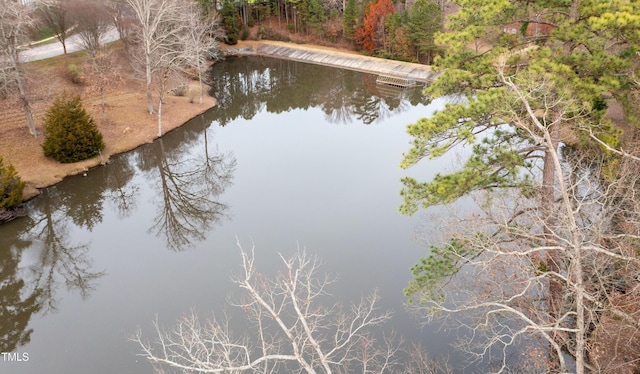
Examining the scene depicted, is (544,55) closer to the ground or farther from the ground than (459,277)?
farther from the ground

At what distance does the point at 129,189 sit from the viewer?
21922mm

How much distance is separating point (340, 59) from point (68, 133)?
2662cm

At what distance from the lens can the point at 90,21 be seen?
3111 cm

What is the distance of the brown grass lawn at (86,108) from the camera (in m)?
22.1

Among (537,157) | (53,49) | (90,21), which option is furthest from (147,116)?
(537,157)

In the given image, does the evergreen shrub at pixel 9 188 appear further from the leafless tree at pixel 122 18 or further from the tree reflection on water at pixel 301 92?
the leafless tree at pixel 122 18

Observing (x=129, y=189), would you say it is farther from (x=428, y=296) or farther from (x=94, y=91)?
(x=428, y=296)

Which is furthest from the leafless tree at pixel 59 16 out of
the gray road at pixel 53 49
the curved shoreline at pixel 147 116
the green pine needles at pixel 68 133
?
the green pine needles at pixel 68 133

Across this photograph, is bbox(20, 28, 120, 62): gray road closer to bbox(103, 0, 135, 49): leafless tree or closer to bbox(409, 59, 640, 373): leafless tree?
bbox(103, 0, 135, 49): leafless tree

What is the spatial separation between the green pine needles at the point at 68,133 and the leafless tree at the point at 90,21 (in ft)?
26.1

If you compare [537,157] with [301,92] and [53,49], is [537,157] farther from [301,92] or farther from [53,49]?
[53,49]

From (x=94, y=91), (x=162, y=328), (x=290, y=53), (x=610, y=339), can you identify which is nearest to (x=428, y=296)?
(x=610, y=339)

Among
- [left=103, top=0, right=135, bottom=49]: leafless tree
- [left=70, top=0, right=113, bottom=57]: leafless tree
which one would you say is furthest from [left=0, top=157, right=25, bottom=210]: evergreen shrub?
[left=103, top=0, right=135, bottom=49]: leafless tree

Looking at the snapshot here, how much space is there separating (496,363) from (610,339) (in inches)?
131
